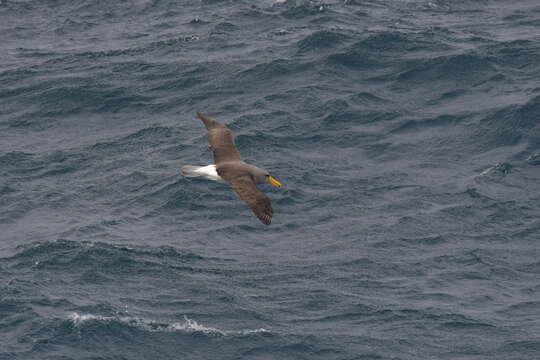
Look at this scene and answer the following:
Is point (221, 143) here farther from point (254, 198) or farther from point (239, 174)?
point (254, 198)

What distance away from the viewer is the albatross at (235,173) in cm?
3072

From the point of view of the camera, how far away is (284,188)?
46.6m

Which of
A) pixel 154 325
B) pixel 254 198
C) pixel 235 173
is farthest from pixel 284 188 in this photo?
pixel 254 198

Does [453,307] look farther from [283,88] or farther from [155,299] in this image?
[283,88]

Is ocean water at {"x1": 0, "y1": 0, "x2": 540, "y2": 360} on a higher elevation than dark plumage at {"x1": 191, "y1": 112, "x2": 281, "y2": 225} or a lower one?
lower

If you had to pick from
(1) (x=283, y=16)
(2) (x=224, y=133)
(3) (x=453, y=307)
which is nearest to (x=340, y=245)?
(3) (x=453, y=307)

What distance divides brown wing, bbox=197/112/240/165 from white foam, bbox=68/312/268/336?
6.73 metres

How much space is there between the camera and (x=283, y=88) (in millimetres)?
55031

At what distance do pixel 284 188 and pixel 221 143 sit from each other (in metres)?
11.9

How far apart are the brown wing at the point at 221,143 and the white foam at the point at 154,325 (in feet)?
22.1

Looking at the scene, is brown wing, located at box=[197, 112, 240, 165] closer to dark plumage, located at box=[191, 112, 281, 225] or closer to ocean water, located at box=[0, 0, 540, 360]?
dark plumage, located at box=[191, 112, 281, 225]

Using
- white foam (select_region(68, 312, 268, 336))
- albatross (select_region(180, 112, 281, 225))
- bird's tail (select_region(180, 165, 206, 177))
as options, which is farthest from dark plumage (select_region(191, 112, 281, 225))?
white foam (select_region(68, 312, 268, 336))

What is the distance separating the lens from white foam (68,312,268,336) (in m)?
38.7

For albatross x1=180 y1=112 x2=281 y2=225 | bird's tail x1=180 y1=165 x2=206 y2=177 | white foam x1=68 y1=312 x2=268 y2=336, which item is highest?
albatross x1=180 y1=112 x2=281 y2=225
